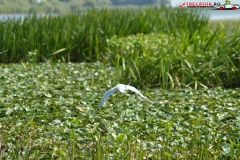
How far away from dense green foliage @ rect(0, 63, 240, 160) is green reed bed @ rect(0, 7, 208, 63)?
1.81 meters

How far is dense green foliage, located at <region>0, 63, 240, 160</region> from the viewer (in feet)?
10.2

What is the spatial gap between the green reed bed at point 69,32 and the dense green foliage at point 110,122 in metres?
1.81

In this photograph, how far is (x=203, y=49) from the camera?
631 cm

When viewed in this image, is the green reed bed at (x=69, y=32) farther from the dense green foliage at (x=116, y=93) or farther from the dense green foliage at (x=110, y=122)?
the dense green foliage at (x=110, y=122)

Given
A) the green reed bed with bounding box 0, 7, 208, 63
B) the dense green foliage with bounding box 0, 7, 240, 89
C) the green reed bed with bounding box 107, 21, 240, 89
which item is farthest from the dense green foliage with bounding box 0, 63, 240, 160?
the green reed bed with bounding box 0, 7, 208, 63

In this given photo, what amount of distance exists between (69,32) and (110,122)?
Result: 14.1ft

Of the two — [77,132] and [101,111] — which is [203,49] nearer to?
[101,111]

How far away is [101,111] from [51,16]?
4.52 metres

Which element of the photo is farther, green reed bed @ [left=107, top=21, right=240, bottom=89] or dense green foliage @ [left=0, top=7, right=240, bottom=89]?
dense green foliage @ [left=0, top=7, right=240, bottom=89]

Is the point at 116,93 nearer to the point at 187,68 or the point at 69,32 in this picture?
the point at 187,68

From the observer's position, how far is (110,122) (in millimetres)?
3898

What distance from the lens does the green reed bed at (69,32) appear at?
7.71m

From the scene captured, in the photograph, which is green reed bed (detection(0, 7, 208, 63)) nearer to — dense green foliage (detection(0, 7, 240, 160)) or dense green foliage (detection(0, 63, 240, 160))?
dense green foliage (detection(0, 7, 240, 160))

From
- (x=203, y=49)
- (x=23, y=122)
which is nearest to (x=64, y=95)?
(x=23, y=122)
